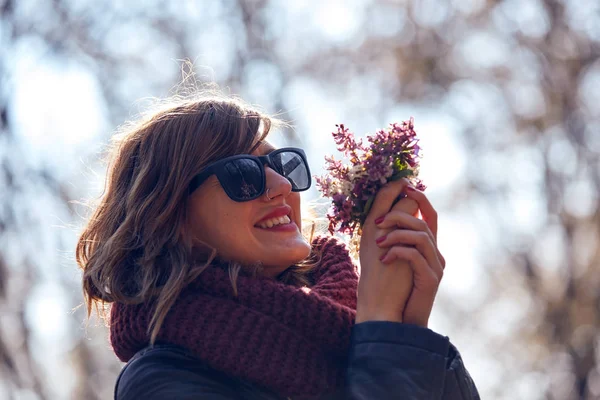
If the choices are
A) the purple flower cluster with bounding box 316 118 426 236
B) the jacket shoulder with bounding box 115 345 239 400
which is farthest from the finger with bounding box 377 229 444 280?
the jacket shoulder with bounding box 115 345 239 400

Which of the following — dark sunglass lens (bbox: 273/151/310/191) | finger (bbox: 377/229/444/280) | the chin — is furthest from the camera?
dark sunglass lens (bbox: 273/151/310/191)

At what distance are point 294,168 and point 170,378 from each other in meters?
0.77

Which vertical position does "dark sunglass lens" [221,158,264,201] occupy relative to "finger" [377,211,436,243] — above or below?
above

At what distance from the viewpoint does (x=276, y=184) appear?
2.67 m

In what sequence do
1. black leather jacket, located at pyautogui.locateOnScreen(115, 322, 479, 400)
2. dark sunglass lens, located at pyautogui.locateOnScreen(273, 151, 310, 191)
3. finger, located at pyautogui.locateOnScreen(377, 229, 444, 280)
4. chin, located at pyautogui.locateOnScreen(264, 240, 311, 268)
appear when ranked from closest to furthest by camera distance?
black leather jacket, located at pyautogui.locateOnScreen(115, 322, 479, 400), finger, located at pyautogui.locateOnScreen(377, 229, 444, 280), chin, located at pyautogui.locateOnScreen(264, 240, 311, 268), dark sunglass lens, located at pyautogui.locateOnScreen(273, 151, 310, 191)

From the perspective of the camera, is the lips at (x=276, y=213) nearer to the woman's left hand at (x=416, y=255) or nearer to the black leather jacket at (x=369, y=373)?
the woman's left hand at (x=416, y=255)

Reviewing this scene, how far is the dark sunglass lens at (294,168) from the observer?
2748 mm

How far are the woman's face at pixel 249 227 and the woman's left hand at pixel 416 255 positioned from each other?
11.2 inches

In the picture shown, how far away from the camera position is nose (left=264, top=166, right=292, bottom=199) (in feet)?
8.75

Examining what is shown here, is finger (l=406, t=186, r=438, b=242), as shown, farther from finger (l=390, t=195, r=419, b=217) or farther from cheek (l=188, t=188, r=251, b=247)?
cheek (l=188, t=188, r=251, b=247)

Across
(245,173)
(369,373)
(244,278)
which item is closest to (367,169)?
(245,173)

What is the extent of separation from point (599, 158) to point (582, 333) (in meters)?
2.18

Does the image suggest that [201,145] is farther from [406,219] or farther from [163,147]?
[406,219]

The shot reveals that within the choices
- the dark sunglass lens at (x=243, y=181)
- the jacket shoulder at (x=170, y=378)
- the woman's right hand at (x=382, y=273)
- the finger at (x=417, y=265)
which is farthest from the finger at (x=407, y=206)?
the jacket shoulder at (x=170, y=378)
